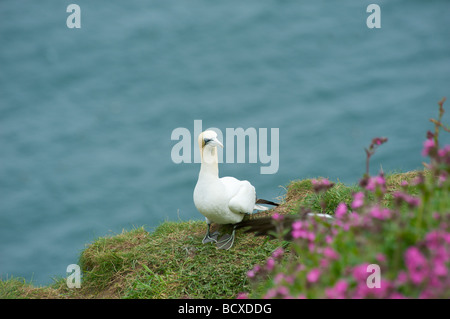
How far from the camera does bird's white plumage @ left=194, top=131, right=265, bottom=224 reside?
375 centimetres

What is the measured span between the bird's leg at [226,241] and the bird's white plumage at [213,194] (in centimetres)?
13

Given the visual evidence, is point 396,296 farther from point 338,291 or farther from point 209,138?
point 209,138

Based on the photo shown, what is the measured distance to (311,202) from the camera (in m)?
4.01

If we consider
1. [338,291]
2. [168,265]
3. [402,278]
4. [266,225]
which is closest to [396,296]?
[402,278]

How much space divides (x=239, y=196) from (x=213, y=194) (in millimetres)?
227

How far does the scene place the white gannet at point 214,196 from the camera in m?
3.75

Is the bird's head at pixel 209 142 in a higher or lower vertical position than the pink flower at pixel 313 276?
higher

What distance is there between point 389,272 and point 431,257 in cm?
16

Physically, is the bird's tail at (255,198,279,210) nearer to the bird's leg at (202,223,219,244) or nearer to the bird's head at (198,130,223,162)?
the bird's leg at (202,223,219,244)

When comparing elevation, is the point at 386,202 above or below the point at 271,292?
above

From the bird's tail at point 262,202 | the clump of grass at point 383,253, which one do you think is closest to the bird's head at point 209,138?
the bird's tail at point 262,202

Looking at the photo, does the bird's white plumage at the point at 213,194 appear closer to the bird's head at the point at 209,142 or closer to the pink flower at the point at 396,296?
the bird's head at the point at 209,142

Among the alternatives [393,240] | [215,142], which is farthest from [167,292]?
[393,240]
